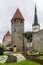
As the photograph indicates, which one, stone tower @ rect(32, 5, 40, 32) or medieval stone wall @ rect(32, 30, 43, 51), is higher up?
stone tower @ rect(32, 5, 40, 32)

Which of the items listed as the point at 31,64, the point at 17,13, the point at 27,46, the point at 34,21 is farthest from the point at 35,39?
the point at 31,64

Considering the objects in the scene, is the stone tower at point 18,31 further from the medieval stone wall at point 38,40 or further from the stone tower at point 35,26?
the medieval stone wall at point 38,40

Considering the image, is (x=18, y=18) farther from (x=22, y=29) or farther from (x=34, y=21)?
(x=34, y=21)

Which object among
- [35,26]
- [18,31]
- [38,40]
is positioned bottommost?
[38,40]

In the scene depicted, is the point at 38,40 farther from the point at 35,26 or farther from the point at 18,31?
the point at 35,26

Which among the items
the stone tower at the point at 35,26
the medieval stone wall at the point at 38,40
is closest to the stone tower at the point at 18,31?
the stone tower at the point at 35,26

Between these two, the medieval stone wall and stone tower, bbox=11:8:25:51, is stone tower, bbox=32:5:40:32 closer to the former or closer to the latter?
stone tower, bbox=11:8:25:51

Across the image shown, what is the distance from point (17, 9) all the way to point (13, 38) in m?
8.37

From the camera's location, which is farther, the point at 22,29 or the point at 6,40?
the point at 6,40

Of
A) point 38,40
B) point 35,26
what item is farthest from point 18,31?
point 38,40

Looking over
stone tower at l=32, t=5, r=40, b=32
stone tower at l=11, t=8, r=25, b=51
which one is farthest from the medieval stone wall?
stone tower at l=32, t=5, r=40, b=32

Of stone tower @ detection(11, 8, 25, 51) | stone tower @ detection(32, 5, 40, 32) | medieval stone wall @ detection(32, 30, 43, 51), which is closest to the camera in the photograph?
medieval stone wall @ detection(32, 30, 43, 51)

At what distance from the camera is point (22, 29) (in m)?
51.6

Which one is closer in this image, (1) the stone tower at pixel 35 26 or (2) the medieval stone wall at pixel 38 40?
(2) the medieval stone wall at pixel 38 40
